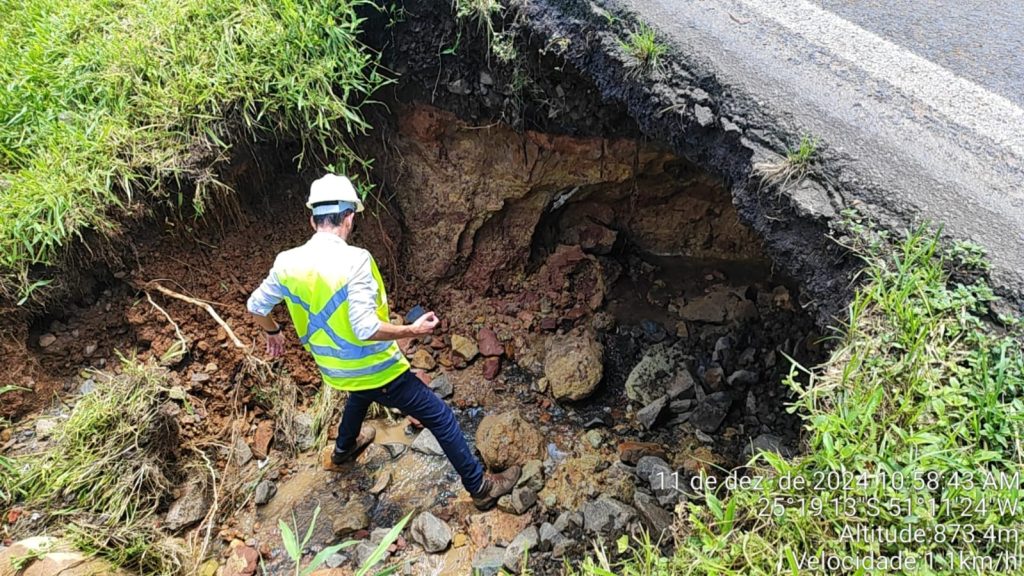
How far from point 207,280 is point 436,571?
7.02 ft

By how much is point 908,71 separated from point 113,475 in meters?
4.15

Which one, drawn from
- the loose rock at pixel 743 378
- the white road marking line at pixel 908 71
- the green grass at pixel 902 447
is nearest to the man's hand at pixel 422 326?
the green grass at pixel 902 447

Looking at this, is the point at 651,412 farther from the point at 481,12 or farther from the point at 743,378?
the point at 481,12

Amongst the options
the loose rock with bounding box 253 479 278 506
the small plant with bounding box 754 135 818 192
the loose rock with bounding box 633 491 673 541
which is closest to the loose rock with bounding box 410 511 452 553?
the loose rock with bounding box 253 479 278 506

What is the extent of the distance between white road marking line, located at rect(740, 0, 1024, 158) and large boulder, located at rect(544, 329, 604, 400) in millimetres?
2112

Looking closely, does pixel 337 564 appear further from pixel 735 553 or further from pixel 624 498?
pixel 735 553

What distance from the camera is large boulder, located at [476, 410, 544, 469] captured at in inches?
131

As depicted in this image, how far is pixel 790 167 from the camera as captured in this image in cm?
218

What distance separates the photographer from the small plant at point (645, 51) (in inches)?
99.5

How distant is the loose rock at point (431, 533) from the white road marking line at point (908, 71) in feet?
9.67

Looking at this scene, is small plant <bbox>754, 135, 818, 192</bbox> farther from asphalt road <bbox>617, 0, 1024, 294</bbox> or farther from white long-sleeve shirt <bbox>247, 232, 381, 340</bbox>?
white long-sleeve shirt <bbox>247, 232, 381, 340</bbox>

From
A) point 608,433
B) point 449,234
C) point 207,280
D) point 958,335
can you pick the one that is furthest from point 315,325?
point 958,335

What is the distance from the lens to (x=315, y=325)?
8.82ft

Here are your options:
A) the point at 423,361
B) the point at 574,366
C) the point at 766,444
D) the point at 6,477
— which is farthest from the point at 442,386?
the point at 6,477
